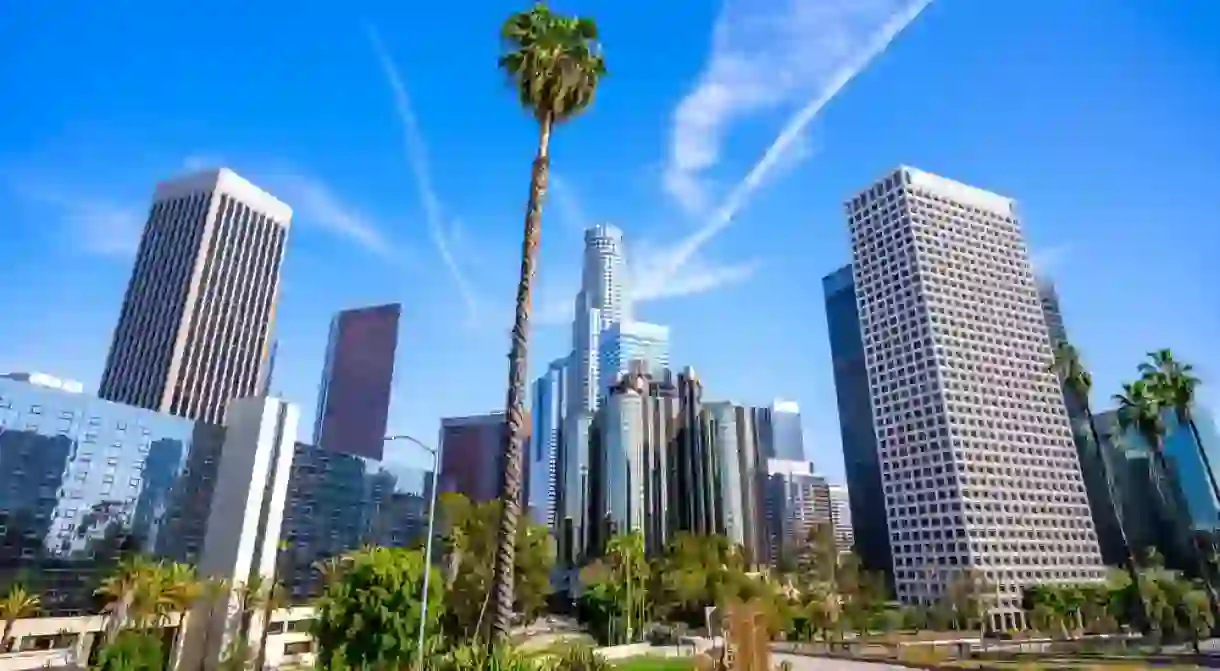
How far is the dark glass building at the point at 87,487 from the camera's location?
75.6 metres

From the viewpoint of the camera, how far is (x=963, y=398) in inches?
6447

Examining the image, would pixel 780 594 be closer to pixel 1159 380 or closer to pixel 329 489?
pixel 1159 380

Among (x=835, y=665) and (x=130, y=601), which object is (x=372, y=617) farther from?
(x=835, y=665)

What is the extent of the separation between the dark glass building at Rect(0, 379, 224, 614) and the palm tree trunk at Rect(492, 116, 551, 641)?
241 feet

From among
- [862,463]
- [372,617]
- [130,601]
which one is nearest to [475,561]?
[372,617]

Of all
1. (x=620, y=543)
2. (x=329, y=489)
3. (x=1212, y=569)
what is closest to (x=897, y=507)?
(x=1212, y=569)

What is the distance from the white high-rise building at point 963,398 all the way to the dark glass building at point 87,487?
13922 cm

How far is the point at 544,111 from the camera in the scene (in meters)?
30.1

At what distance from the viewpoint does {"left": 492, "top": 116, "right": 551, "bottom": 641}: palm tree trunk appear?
2445 cm

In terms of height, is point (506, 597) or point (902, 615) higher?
point (506, 597)

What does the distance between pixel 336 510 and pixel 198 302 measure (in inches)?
3011

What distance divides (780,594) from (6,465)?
95342 mm

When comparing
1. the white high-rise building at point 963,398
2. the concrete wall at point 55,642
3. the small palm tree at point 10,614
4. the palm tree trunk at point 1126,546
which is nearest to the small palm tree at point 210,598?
the concrete wall at point 55,642

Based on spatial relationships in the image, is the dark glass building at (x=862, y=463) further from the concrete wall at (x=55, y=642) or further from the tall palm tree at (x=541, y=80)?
the tall palm tree at (x=541, y=80)
